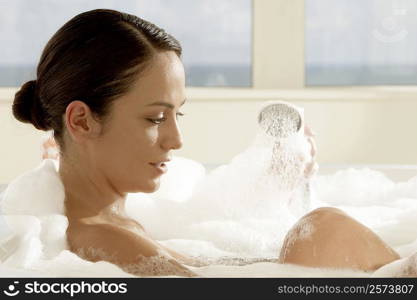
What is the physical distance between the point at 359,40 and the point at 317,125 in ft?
1.99

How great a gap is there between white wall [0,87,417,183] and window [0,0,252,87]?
0.37m

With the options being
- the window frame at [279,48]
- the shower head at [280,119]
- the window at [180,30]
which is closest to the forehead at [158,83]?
the shower head at [280,119]

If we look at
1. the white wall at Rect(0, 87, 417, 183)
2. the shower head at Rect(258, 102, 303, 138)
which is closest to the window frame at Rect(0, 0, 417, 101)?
the white wall at Rect(0, 87, 417, 183)

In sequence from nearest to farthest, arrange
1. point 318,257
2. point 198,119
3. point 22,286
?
point 22,286
point 318,257
point 198,119

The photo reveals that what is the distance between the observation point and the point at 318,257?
118 centimetres

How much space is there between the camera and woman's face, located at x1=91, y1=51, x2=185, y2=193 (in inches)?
45.6

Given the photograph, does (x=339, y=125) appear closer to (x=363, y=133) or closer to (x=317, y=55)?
(x=363, y=133)

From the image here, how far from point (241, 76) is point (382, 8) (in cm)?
73

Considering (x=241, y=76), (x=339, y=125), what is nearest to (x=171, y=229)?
(x=339, y=125)

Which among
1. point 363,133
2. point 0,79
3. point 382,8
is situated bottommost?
point 363,133

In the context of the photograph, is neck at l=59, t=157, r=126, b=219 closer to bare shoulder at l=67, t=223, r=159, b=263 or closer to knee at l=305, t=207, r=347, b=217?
bare shoulder at l=67, t=223, r=159, b=263

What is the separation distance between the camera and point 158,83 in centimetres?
116

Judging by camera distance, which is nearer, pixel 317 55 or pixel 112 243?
pixel 112 243

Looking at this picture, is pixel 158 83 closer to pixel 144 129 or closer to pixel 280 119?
pixel 144 129
